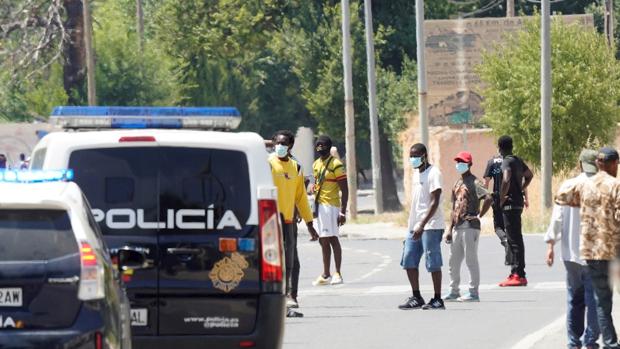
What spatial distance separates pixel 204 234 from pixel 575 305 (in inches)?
131

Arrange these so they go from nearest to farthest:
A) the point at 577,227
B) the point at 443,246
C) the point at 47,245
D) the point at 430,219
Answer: the point at 47,245, the point at 577,227, the point at 430,219, the point at 443,246

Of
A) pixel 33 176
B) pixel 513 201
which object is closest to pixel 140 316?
pixel 33 176

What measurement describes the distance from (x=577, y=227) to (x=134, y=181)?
3638 millimetres

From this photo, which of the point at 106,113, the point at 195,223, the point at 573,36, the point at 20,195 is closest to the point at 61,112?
the point at 106,113

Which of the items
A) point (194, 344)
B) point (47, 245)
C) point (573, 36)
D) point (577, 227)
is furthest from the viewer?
point (573, 36)

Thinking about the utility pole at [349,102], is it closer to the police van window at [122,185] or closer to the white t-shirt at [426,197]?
the white t-shirt at [426,197]

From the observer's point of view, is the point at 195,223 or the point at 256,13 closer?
the point at 195,223

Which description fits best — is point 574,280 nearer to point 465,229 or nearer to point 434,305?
point 434,305

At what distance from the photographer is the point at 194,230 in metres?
12.1

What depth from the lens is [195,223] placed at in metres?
12.0

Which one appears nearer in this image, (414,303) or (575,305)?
(575,305)

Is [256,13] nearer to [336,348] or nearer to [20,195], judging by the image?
[336,348]

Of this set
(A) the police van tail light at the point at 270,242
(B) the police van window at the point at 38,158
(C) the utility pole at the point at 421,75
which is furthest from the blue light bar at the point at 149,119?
(C) the utility pole at the point at 421,75

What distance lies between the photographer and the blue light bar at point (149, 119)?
12578 mm
